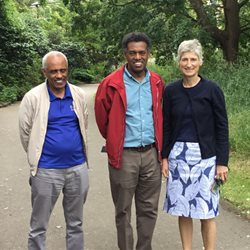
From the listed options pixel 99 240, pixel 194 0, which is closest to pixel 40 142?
pixel 99 240

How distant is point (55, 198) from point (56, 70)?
1034mm

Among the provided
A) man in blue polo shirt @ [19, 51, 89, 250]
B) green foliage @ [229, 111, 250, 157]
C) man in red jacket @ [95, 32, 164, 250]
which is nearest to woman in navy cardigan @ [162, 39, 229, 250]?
man in red jacket @ [95, 32, 164, 250]

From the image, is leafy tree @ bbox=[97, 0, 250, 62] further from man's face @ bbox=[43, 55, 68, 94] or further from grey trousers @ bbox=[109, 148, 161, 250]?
man's face @ bbox=[43, 55, 68, 94]

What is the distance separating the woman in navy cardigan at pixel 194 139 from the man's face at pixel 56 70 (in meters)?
0.86

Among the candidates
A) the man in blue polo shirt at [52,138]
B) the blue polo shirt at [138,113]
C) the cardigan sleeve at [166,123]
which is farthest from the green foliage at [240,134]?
the man in blue polo shirt at [52,138]

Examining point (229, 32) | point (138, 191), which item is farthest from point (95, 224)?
point (229, 32)

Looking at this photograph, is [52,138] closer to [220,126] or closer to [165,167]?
[165,167]

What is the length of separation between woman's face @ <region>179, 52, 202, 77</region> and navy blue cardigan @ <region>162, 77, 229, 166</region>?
5.2 inches

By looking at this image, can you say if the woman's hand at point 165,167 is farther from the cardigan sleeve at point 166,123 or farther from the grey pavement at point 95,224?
the grey pavement at point 95,224

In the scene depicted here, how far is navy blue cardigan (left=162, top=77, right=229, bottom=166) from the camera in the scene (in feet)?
12.2

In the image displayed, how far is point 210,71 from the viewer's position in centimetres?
1458

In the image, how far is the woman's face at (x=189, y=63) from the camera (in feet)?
12.0

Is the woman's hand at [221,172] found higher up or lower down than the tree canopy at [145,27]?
lower down

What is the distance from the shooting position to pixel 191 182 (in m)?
3.80
